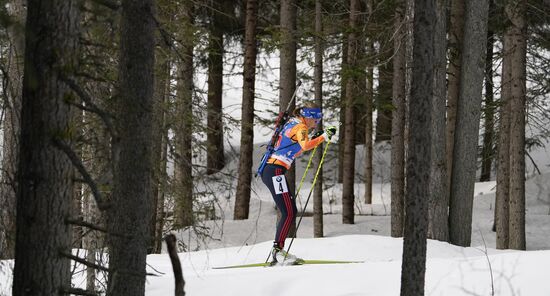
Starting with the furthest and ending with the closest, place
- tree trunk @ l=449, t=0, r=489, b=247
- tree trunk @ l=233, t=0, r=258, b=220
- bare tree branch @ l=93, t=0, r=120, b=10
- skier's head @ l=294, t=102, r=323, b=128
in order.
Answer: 1. tree trunk @ l=233, t=0, r=258, b=220
2. tree trunk @ l=449, t=0, r=489, b=247
3. skier's head @ l=294, t=102, r=323, b=128
4. bare tree branch @ l=93, t=0, r=120, b=10

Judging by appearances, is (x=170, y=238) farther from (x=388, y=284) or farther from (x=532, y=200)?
(x=532, y=200)

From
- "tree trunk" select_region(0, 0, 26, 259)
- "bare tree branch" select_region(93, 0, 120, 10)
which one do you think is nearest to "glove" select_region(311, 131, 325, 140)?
"tree trunk" select_region(0, 0, 26, 259)

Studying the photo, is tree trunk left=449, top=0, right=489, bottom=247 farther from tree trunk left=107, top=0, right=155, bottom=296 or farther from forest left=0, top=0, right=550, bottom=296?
tree trunk left=107, top=0, right=155, bottom=296

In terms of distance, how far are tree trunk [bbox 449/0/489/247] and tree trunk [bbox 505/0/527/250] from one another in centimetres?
317

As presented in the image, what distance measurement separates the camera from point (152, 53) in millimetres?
4641

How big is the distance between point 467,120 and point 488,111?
5.00 m

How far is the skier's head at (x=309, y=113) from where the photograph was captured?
9.74 metres

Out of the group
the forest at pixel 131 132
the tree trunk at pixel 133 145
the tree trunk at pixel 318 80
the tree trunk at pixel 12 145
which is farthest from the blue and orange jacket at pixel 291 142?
the tree trunk at pixel 133 145

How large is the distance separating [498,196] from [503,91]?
2305 millimetres

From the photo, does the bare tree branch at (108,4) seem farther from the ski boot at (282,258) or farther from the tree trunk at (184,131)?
the ski boot at (282,258)

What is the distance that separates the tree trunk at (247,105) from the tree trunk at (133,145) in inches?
456

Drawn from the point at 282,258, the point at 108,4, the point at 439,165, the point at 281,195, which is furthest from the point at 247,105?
the point at 108,4

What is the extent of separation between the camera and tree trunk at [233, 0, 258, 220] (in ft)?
55.9

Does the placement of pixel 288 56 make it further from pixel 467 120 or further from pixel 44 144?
pixel 44 144
